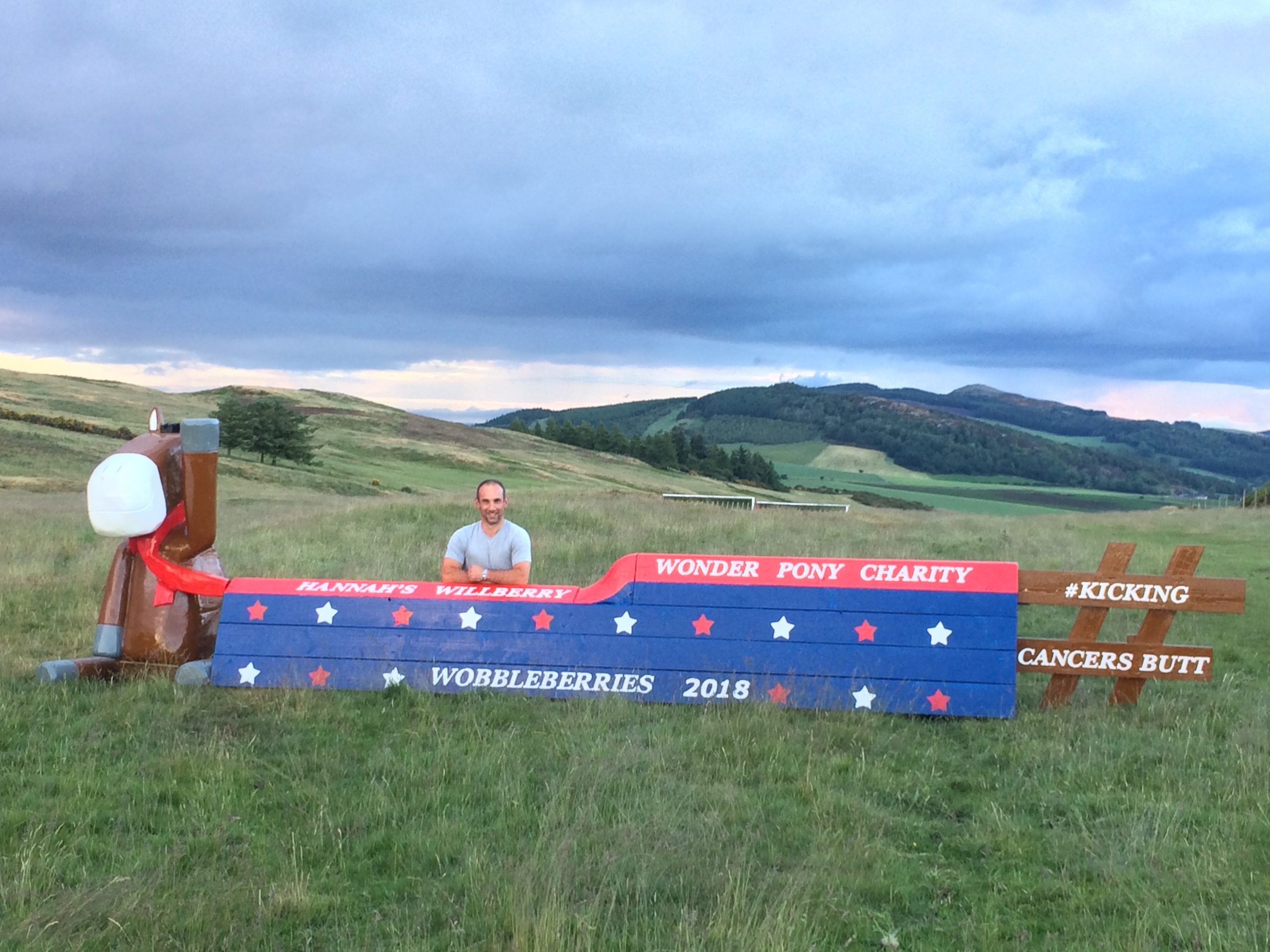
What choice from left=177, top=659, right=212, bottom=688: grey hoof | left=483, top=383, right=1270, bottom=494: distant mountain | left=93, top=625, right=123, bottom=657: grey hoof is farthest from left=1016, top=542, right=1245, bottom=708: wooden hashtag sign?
left=483, top=383, right=1270, bottom=494: distant mountain

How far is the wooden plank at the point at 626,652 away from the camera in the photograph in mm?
7746

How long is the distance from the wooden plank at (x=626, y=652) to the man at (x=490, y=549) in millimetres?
699

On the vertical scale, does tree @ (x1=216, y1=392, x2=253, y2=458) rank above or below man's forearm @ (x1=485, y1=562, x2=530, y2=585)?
above

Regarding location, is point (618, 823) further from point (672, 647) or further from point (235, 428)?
point (235, 428)

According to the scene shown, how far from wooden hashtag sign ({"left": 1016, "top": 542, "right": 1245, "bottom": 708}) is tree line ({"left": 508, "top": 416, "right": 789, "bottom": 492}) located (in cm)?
9031

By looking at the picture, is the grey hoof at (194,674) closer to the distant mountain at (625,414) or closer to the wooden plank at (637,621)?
the wooden plank at (637,621)

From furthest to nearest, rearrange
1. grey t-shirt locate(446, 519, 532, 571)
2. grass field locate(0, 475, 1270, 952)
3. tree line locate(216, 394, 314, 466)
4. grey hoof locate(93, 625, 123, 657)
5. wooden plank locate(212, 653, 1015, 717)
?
tree line locate(216, 394, 314, 466), grey t-shirt locate(446, 519, 532, 571), grey hoof locate(93, 625, 123, 657), wooden plank locate(212, 653, 1015, 717), grass field locate(0, 475, 1270, 952)

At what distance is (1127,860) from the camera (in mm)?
4852

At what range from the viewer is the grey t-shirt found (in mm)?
8930

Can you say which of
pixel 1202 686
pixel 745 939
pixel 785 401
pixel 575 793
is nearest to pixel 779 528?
pixel 1202 686

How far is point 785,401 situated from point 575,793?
157 metres

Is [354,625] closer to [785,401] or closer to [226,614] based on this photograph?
[226,614]

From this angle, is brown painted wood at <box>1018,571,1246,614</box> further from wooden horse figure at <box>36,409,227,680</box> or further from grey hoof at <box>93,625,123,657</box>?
grey hoof at <box>93,625,123,657</box>

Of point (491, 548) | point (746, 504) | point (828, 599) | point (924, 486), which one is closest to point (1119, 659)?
point (828, 599)
